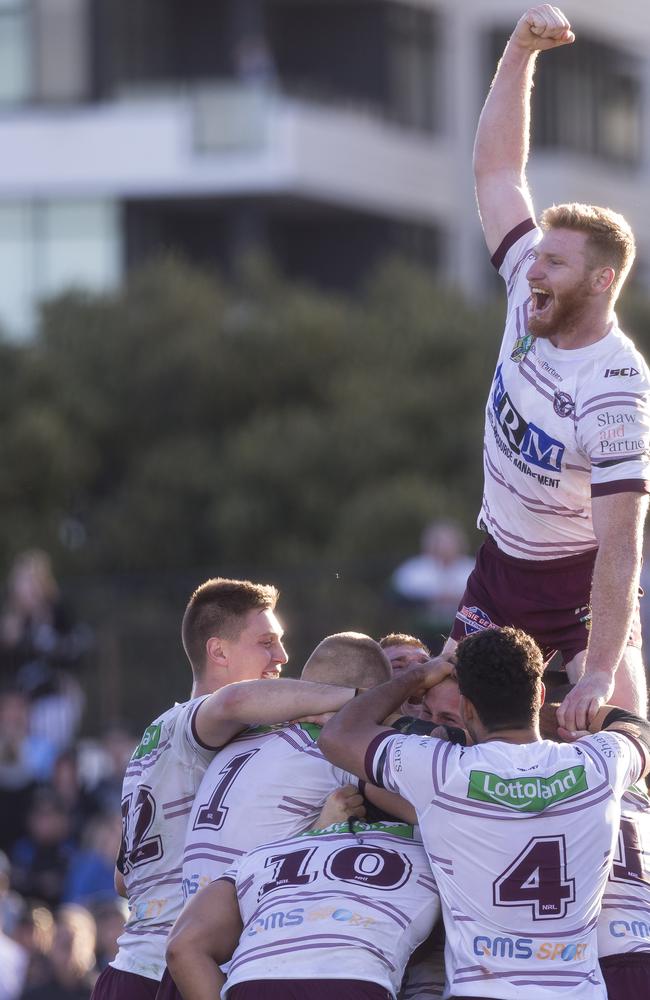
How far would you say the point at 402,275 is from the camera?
25672mm

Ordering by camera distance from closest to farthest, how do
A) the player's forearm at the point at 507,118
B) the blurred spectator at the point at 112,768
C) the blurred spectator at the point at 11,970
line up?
the player's forearm at the point at 507,118 < the blurred spectator at the point at 11,970 < the blurred spectator at the point at 112,768

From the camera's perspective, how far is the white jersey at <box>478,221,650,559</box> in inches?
245

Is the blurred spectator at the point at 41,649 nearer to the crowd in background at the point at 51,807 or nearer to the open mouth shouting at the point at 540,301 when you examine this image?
the crowd in background at the point at 51,807

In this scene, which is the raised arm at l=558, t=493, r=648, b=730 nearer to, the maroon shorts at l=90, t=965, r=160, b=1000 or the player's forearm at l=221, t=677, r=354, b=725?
the player's forearm at l=221, t=677, r=354, b=725

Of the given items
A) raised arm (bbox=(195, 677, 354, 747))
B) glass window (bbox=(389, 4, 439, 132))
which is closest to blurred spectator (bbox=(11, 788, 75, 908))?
raised arm (bbox=(195, 677, 354, 747))

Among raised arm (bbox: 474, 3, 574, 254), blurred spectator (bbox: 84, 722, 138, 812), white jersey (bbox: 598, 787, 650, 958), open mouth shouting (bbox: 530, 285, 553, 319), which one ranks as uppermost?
raised arm (bbox: 474, 3, 574, 254)

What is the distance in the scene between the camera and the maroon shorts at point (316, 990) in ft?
18.4

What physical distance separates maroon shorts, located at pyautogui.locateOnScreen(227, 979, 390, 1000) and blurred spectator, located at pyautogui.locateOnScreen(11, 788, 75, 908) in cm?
855

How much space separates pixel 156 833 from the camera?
6.77 meters

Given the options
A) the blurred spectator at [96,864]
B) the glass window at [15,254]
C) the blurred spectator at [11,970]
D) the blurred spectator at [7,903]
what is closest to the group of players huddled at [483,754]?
the blurred spectator at [11,970]

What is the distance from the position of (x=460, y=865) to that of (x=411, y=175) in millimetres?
27011

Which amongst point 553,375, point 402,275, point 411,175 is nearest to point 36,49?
point 411,175

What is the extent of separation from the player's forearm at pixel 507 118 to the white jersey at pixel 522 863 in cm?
214

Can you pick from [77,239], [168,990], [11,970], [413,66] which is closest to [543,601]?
[168,990]
